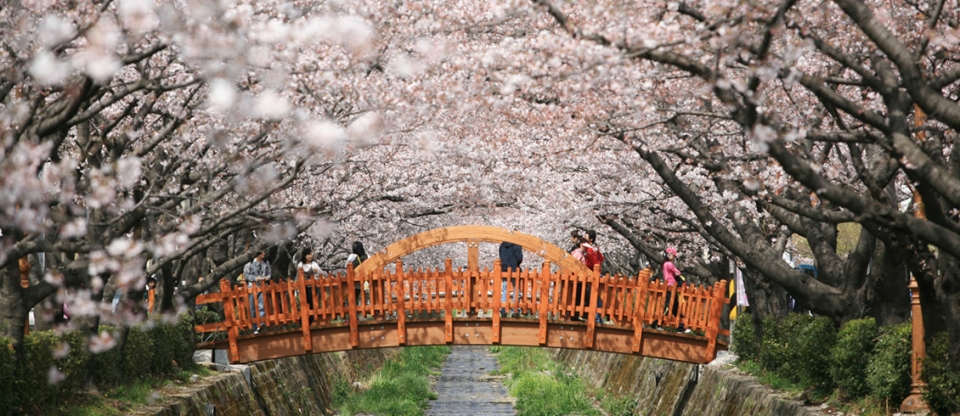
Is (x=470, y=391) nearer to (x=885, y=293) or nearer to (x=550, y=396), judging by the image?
(x=550, y=396)

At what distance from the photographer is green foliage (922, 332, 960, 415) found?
979cm

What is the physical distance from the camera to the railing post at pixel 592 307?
1638cm

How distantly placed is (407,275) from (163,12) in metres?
7.64

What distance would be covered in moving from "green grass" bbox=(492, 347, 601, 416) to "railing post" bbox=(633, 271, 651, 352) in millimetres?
10147

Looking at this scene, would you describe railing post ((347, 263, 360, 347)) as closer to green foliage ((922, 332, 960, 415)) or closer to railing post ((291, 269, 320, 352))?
railing post ((291, 269, 320, 352))

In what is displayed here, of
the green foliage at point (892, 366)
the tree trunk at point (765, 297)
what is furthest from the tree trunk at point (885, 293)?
the tree trunk at point (765, 297)

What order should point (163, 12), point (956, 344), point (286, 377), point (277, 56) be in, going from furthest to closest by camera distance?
point (286, 377), point (277, 56), point (956, 344), point (163, 12)

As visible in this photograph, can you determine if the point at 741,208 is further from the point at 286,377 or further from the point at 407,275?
the point at 286,377

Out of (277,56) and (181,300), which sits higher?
(277,56)

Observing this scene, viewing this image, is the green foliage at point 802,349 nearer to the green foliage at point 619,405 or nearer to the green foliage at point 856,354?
the green foliage at point 856,354

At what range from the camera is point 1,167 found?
25.6 feet

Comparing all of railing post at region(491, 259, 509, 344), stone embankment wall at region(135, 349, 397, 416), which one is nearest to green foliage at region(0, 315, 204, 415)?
stone embankment wall at region(135, 349, 397, 416)

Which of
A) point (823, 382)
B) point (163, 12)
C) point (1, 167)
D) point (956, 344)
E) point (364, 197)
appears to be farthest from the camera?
point (364, 197)

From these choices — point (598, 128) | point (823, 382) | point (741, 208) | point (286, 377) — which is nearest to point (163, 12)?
point (598, 128)
